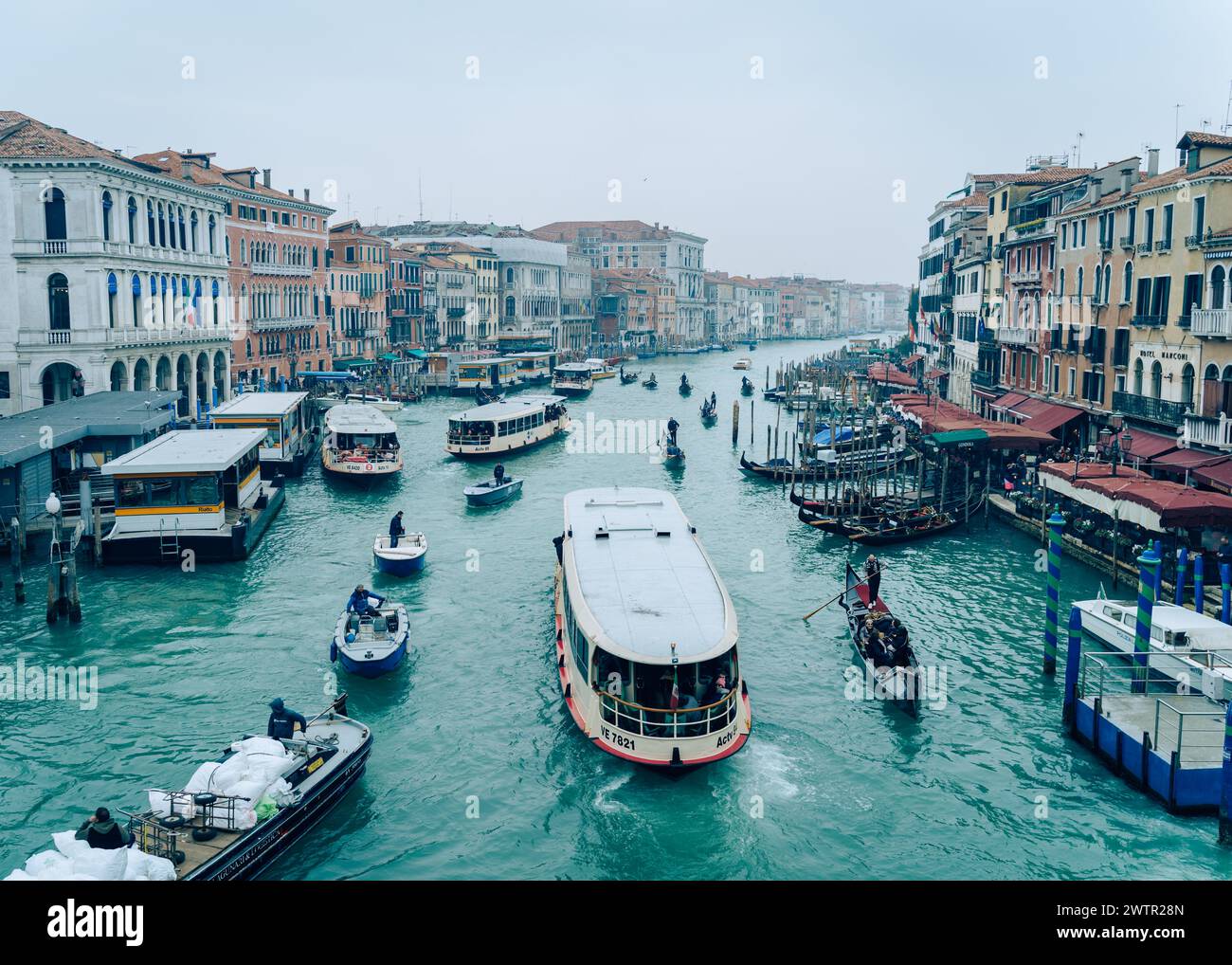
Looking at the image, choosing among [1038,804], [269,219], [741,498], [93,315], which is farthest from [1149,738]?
[269,219]

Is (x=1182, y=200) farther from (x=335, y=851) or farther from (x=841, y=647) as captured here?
(x=335, y=851)

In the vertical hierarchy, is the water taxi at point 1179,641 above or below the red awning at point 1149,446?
below

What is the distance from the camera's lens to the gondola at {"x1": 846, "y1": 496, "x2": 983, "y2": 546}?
2688 centimetres

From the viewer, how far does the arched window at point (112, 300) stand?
120 feet

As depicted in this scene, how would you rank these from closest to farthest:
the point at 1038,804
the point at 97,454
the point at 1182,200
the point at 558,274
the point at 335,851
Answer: the point at 335,851
the point at 1038,804
the point at 1182,200
the point at 97,454
the point at 558,274

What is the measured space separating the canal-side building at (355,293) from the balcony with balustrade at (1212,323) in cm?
5267

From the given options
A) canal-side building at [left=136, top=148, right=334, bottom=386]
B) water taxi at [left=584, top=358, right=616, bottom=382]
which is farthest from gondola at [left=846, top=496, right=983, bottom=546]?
water taxi at [left=584, top=358, right=616, bottom=382]

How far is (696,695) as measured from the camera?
13234mm

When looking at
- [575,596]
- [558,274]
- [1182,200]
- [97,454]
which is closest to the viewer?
[575,596]

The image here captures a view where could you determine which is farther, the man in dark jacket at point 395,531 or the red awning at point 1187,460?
the man in dark jacket at point 395,531

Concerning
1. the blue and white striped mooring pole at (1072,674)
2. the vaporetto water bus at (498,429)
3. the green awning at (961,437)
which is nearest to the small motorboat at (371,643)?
the blue and white striped mooring pole at (1072,674)

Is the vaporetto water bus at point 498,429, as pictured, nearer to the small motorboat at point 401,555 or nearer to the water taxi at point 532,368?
the small motorboat at point 401,555

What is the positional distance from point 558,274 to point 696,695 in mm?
96288
